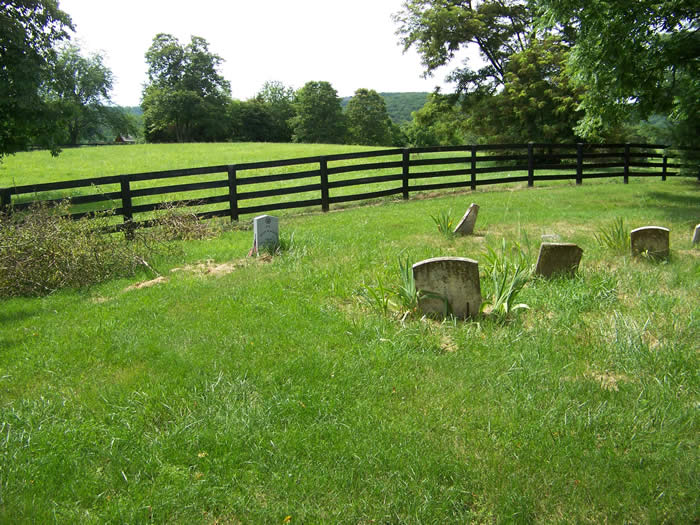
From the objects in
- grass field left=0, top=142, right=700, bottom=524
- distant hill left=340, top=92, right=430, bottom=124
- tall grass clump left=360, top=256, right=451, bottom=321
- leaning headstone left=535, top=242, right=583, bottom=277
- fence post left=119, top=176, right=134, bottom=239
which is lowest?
grass field left=0, top=142, right=700, bottom=524

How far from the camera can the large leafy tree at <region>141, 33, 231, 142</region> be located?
6238 centimetres

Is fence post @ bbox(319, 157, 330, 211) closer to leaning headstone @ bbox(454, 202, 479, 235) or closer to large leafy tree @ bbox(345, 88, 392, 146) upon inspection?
leaning headstone @ bbox(454, 202, 479, 235)

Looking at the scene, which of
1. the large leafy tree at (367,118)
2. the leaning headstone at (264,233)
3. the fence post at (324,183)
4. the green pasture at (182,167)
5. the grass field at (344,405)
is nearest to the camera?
the grass field at (344,405)

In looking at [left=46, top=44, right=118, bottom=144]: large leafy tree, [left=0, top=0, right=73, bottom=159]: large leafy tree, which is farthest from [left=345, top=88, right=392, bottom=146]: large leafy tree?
[left=0, top=0, right=73, bottom=159]: large leafy tree

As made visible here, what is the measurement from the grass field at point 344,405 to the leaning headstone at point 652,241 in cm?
54

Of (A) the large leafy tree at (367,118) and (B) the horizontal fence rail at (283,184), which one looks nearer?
(B) the horizontal fence rail at (283,184)

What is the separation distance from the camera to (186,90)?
62.0 meters

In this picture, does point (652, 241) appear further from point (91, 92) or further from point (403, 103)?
point (403, 103)

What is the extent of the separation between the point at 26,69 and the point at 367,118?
6463cm

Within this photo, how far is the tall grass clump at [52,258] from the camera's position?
6.75 metres

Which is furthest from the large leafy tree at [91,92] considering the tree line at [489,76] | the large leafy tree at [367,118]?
the large leafy tree at [367,118]

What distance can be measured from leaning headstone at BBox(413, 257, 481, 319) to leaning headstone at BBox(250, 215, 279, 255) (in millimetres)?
3571

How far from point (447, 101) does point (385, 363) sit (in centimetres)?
3006

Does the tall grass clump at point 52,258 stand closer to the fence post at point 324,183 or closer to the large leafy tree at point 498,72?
the fence post at point 324,183
